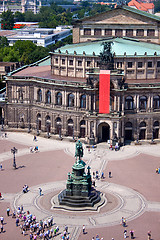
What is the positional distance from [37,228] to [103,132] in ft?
159

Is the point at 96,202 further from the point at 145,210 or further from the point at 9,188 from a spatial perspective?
the point at 9,188

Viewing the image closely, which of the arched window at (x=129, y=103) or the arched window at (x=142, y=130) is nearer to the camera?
the arched window at (x=129, y=103)

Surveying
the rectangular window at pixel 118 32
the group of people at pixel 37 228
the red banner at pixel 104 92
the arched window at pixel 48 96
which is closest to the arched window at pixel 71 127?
the arched window at pixel 48 96

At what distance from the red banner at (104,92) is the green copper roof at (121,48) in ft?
38.0

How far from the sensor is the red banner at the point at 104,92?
11469cm

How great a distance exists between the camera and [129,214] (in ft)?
262

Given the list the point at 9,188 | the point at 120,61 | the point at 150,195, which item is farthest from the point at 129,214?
the point at 120,61

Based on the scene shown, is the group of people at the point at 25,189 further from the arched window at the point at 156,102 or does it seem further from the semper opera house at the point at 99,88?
the arched window at the point at 156,102

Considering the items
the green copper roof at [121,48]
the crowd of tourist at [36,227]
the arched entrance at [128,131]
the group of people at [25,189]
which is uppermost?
the green copper roof at [121,48]

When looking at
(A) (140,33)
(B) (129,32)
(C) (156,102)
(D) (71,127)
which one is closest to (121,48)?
(B) (129,32)

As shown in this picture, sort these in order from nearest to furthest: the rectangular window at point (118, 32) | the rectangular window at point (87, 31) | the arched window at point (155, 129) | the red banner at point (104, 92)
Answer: the red banner at point (104, 92) < the arched window at point (155, 129) < the rectangular window at point (118, 32) < the rectangular window at point (87, 31)

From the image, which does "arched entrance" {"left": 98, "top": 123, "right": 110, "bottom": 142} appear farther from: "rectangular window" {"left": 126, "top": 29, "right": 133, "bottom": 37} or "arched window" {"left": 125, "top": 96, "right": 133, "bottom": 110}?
"rectangular window" {"left": 126, "top": 29, "right": 133, "bottom": 37}

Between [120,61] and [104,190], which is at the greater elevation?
[120,61]

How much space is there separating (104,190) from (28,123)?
47123 mm
